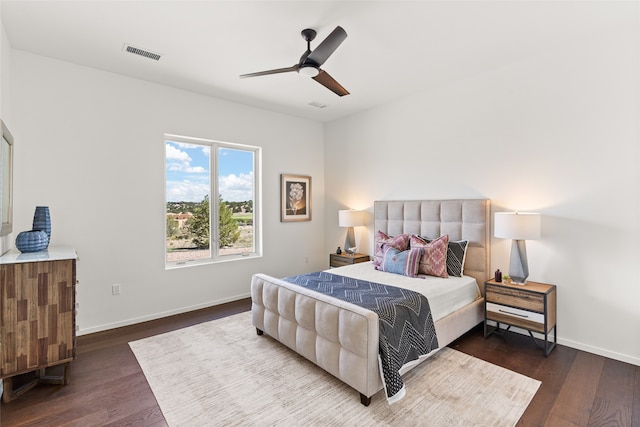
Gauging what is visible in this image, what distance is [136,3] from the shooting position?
2.32 metres

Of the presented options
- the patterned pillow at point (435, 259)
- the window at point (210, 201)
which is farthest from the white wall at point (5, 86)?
the patterned pillow at point (435, 259)

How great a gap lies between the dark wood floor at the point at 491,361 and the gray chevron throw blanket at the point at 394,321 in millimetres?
757

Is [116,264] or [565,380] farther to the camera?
[116,264]

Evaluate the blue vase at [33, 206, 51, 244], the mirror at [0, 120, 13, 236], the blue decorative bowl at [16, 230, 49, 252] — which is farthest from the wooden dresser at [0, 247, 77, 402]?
the blue vase at [33, 206, 51, 244]

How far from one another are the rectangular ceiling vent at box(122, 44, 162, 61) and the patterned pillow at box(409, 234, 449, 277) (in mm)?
3536

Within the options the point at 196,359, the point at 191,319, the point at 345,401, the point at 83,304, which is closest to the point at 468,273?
the point at 345,401

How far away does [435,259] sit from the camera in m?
3.40

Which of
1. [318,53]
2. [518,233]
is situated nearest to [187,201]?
[318,53]

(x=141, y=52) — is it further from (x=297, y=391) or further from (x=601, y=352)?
(x=601, y=352)

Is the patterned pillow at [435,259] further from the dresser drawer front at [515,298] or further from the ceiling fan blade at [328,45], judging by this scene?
the ceiling fan blade at [328,45]

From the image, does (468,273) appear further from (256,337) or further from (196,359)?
(196,359)

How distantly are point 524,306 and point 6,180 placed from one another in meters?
4.78

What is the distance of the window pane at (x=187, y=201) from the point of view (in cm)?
410

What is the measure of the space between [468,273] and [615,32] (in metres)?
2.65
